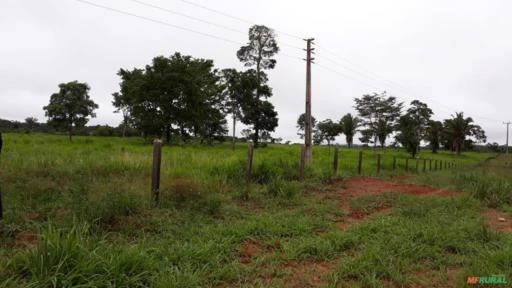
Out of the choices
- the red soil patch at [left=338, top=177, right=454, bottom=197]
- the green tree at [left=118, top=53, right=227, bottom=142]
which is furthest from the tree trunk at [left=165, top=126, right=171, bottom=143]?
the red soil patch at [left=338, top=177, right=454, bottom=197]

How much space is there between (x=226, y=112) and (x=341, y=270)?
131ft

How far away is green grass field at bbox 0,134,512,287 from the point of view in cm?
310

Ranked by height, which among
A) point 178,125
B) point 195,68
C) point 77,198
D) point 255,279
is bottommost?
point 255,279

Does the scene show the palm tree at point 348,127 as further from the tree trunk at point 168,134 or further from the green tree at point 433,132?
the tree trunk at point 168,134

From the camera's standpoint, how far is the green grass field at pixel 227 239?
310 centimetres

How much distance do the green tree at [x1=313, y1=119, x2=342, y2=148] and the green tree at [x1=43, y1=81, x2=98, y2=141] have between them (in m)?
46.7

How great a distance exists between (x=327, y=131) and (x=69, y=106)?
1998 inches

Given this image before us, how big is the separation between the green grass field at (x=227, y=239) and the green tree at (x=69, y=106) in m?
43.0

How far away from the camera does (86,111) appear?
4747 cm

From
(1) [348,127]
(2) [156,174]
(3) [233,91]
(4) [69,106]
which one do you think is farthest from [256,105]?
(1) [348,127]

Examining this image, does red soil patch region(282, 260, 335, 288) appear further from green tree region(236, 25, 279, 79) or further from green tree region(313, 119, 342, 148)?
green tree region(313, 119, 342, 148)

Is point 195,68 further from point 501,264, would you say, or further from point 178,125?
point 501,264

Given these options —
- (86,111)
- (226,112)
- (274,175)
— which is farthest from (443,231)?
(86,111)

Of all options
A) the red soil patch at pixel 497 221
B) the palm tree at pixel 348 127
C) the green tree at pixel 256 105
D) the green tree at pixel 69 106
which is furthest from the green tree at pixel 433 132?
the red soil patch at pixel 497 221
